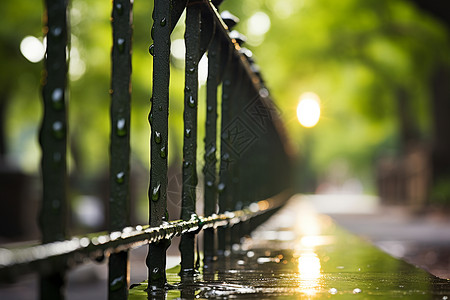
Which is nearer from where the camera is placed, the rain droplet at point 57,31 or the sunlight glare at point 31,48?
the rain droplet at point 57,31

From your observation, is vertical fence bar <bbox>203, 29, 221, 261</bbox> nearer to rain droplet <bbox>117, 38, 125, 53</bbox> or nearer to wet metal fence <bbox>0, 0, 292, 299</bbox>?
wet metal fence <bbox>0, 0, 292, 299</bbox>

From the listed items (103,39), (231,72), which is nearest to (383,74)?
(103,39)

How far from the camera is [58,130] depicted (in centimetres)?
192

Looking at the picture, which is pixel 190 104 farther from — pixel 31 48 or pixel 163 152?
pixel 31 48

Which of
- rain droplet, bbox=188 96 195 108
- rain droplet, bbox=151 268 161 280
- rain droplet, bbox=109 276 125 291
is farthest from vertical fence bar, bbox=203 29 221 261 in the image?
rain droplet, bbox=109 276 125 291

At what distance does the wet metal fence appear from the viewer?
1.90 m

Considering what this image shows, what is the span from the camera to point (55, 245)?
185 cm

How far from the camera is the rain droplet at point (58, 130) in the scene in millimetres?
1915

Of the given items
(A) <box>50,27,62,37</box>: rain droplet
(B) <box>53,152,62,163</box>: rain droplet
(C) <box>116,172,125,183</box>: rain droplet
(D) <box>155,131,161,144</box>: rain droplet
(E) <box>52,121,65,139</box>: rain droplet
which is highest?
(A) <box>50,27,62,37</box>: rain droplet

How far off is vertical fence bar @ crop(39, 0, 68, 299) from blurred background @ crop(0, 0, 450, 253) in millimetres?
17135

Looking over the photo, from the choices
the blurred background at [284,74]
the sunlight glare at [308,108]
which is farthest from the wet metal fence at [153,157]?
the sunlight glare at [308,108]

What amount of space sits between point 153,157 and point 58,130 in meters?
1.15

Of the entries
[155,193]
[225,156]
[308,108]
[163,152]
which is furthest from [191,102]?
[308,108]

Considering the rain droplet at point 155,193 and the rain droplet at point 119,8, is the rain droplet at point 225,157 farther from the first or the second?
the rain droplet at point 119,8
